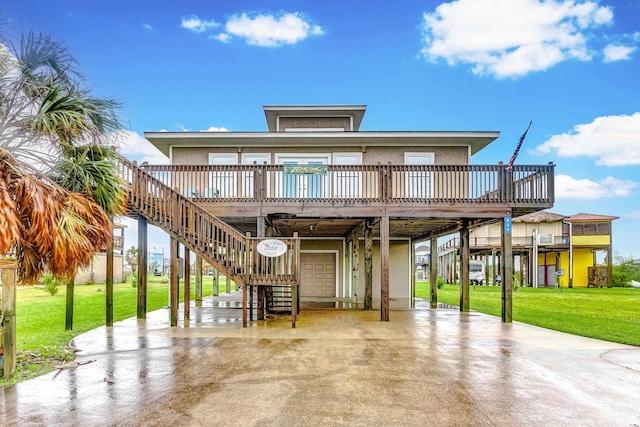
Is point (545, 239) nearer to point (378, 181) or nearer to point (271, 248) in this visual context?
point (378, 181)

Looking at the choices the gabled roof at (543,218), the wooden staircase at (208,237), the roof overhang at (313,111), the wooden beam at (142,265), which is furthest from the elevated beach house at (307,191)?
the gabled roof at (543,218)

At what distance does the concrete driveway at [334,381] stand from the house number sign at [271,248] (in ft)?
6.44

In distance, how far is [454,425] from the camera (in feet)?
13.6

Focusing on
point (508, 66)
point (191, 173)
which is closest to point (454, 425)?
point (191, 173)

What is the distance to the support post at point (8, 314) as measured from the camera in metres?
5.64

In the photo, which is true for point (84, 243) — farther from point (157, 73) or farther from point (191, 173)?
point (157, 73)

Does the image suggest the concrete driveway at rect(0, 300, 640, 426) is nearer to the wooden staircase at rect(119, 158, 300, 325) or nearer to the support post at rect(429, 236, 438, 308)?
the wooden staircase at rect(119, 158, 300, 325)

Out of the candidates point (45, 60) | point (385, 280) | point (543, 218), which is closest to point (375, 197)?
point (385, 280)

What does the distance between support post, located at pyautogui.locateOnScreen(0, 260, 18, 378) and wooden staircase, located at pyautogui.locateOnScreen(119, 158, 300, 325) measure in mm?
4700

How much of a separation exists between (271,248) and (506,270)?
6.44 meters

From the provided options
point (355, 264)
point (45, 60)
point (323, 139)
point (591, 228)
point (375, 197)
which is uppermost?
point (323, 139)

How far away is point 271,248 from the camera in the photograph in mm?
10438

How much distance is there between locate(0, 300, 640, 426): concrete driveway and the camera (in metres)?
4.36

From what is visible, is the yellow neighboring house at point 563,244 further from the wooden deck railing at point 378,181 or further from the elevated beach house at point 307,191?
the wooden deck railing at point 378,181
